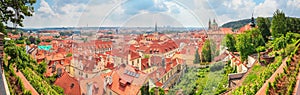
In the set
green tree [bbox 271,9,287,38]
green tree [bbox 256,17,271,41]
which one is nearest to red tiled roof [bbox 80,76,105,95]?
green tree [bbox 271,9,287,38]

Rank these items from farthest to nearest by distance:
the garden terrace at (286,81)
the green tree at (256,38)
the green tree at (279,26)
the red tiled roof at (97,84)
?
the green tree at (256,38) < the green tree at (279,26) < the garden terrace at (286,81) < the red tiled roof at (97,84)

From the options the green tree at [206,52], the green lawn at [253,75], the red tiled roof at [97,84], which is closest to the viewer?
the red tiled roof at [97,84]

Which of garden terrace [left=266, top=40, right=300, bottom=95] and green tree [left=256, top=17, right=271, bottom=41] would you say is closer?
garden terrace [left=266, top=40, right=300, bottom=95]

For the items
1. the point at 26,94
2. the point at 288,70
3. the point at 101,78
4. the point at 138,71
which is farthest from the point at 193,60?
the point at 26,94

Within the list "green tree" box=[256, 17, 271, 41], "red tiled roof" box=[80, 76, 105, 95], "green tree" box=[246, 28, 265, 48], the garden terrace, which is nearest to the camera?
"red tiled roof" box=[80, 76, 105, 95]

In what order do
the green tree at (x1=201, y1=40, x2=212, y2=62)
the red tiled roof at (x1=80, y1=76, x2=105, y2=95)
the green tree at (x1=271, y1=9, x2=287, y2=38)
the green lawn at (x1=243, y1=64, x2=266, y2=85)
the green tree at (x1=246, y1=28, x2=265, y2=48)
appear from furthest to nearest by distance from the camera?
the green tree at (x1=246, y1=28, x2=265, y2=48) < the green tree at (x1=271, y1=9, x2=287, y2=38) < the green lawn at (x1=243, y1=64, x2=266, y2=85) < the green tree at (x1=201, y1=40, x2=212, y2=62) < the red tiled roof at (x1=80, y1=76, x2=105, y2=95)

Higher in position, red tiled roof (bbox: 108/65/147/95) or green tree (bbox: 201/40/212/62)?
green tree (bbox: 201/40/212/62)

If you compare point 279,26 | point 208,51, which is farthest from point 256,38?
point 208,51

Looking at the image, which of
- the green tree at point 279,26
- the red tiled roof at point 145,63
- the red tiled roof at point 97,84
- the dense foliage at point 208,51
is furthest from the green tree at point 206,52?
the green tree at point 279,26

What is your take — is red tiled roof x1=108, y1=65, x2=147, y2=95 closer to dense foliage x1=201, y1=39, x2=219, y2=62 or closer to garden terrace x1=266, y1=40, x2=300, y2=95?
dense foliage x1=201, y1=39, x2=219, y2=62

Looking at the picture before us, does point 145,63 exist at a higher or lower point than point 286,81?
higher

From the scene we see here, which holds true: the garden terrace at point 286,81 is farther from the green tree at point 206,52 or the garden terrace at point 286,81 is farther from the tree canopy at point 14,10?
the tree canopy at point 14,10

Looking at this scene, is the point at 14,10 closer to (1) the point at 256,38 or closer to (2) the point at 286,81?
(2) the point at 286,81
